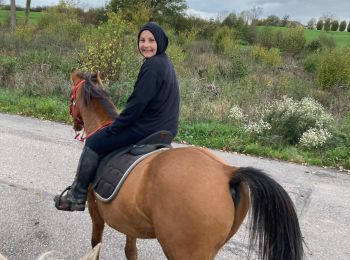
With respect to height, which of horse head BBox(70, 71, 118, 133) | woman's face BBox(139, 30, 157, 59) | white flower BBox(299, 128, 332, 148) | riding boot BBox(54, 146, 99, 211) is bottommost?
white flower BBox(299, 128, 332, 148)

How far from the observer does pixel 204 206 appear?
2666 mm

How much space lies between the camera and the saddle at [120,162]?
3240mm

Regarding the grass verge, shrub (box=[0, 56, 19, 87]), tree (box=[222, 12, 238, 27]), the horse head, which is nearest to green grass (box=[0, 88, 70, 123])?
the grass verge

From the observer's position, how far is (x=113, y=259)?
4266 millimetres

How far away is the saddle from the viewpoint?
3240 mm

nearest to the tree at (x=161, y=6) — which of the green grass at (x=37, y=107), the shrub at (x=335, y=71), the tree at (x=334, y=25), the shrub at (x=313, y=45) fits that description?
the shrub at (x=313, y=45)

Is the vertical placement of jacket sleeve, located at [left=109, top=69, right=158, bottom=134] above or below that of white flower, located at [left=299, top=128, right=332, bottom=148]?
above

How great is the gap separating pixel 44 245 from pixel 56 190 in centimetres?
158

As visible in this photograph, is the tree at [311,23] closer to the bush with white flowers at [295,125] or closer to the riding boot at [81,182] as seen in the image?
the bush with white flowers at [295,125]

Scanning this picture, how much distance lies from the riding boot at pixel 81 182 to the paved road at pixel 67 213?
0.79 meters

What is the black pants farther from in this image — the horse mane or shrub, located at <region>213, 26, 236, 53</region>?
shrub, located at <region>213, 26, 236, 53</region>

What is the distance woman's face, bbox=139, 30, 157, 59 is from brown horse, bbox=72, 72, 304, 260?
2.91ft

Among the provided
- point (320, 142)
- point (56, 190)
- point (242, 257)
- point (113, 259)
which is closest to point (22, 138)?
point (56, 190)

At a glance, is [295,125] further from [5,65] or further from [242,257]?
[5,65]
